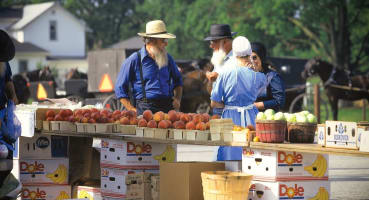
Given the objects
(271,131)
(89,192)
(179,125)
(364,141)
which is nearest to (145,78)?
(89,192)

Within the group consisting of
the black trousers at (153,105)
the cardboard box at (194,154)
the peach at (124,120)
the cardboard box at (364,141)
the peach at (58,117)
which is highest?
the black trousers at (153,105)

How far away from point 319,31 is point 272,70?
2021 inches

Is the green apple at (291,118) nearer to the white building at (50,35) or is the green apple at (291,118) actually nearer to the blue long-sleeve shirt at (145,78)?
the blue long-sleeve shirt at (145,78)

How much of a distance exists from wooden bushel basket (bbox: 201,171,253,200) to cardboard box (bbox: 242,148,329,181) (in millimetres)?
222

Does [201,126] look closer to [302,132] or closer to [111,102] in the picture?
[302,132]

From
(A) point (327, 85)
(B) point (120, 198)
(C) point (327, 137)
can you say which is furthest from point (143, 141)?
(A) point (327, 85)

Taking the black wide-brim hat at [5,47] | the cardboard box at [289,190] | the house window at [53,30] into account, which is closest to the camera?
the cardboard box at [289,190]

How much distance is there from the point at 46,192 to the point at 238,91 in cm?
277

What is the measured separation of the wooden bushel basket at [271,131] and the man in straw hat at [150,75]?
2.98 metres

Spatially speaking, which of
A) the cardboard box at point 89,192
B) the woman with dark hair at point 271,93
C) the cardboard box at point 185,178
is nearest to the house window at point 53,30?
the woman with dark hair at point 271,93

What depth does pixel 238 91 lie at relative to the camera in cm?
913

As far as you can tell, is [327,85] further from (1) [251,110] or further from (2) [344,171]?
(1) [251,110]

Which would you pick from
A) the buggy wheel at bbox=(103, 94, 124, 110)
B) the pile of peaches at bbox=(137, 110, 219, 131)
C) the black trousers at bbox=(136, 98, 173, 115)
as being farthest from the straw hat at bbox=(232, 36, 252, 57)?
the buggy wheel at bbox=(103, 94, 124, 110)

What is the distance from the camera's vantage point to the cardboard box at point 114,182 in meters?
9.29
